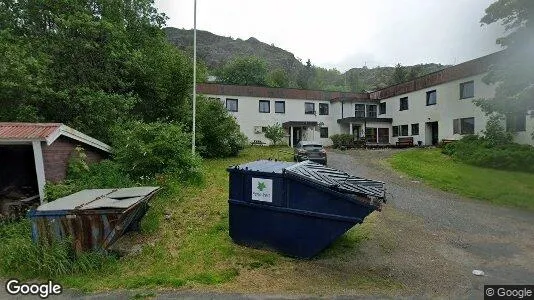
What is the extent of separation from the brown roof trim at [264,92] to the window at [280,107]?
2.11ft

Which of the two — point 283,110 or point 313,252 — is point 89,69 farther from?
point 283,110

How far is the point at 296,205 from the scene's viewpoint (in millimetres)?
6312

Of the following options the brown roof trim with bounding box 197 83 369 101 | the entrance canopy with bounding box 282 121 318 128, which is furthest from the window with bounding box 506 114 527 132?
the brown roof trim with bounding box 197 83 369 101

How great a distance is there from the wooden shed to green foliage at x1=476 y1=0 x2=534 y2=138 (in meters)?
16.4

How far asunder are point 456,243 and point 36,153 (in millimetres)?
11166

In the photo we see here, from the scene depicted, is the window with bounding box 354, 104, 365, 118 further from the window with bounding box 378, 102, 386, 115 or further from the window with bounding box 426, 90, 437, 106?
the window with bounding box 426, 90, 437, 106

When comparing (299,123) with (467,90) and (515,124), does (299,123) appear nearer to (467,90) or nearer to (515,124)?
(467,90)

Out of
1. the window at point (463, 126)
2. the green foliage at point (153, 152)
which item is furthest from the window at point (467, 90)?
the green foliage at point (153, 152)

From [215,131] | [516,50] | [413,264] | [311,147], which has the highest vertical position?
[516,50]

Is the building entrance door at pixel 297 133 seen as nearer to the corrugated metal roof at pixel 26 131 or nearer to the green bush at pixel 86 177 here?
the green bush at pixel 86 177

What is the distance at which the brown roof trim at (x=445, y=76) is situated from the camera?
2362 cm

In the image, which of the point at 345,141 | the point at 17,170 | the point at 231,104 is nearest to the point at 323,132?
the point at 345,141

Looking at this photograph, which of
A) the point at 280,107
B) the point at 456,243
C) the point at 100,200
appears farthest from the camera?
the point at 280,107

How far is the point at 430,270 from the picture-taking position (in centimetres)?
603
